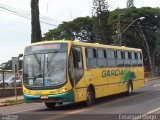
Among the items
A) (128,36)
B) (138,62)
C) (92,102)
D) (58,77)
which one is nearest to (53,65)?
(58,77)

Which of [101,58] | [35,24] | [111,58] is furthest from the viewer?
[35,24]

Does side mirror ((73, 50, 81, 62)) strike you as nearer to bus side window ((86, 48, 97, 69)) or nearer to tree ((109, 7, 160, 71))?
bus side window ((86, 48, 97, 69))

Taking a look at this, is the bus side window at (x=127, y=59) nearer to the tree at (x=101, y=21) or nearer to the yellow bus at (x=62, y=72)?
the yellow bus at (x=62, y=72)

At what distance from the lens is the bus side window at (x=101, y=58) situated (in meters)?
24.9

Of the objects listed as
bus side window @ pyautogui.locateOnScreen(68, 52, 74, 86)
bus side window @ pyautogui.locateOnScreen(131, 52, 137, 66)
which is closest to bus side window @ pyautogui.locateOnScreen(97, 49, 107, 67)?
bus side window @ pyautogui.locateOnScreen(68, 52, 74, 86)

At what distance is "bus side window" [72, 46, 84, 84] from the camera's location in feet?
71.4

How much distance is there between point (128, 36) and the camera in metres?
72.1

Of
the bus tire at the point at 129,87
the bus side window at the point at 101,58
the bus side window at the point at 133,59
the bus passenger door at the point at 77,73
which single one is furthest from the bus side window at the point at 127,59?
the bus passenger door at the point at 77,73

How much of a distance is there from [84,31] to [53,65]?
67983mm

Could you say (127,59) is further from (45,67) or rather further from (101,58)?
(45,67)

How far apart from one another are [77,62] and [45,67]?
153 centimetres

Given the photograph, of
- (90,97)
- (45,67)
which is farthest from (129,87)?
(45,67)

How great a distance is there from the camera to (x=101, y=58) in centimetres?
2527

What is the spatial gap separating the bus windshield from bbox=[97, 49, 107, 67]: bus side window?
3.66 metres
